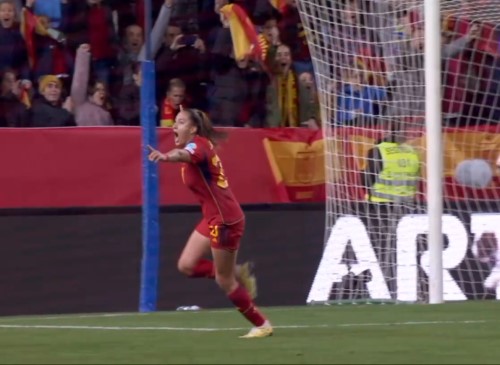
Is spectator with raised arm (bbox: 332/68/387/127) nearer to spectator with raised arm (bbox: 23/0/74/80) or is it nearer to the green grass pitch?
the green grass pitch

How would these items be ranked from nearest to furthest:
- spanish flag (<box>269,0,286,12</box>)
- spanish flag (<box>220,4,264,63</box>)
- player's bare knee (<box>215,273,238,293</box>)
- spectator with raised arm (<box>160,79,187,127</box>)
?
player's bare knee (<box>215,273,238,293</box>) < spectator with raised arm (<box>160,79,187,127</box>) < spanish flag (<box>220,4,264,63</box>) < spanish flag (<box>269,0,286,12</box>)

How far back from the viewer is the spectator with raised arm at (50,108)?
14969mm

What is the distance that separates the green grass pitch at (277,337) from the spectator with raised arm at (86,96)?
9.00ft

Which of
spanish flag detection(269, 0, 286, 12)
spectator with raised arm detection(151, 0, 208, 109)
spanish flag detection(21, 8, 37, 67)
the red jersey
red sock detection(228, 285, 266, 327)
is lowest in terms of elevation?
red sock detection(228, 285, 266, 327)

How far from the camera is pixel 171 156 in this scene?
1012 cm

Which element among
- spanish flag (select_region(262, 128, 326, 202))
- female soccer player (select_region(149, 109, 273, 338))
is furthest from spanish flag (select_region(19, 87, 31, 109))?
female soccer player (select_region(149, 109, 273, 338))

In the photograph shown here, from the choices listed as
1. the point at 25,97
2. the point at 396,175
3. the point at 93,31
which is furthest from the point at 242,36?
the point at 25,97

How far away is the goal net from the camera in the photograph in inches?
599

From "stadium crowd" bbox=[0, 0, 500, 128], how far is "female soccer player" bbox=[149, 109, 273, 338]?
13.7 feet

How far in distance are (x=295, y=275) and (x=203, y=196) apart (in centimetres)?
452

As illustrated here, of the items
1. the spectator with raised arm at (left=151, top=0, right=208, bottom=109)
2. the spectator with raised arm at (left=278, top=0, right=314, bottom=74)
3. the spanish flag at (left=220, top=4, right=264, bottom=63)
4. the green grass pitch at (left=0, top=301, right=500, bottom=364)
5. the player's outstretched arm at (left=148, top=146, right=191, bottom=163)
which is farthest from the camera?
the spectator with raised arm at (left=278, top=0, right=314, bottom=74)

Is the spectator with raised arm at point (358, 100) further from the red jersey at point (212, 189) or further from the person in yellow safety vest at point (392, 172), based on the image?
the red jersey at point (212, 189)

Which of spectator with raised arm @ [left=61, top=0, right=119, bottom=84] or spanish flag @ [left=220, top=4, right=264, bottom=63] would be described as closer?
spectator with raised arm @ [left=61, top=0, right=119, bottom=84]

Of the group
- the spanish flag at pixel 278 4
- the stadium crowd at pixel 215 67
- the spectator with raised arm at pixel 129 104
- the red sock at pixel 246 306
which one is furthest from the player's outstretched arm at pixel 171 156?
the spanish flag at pixel 278 4
